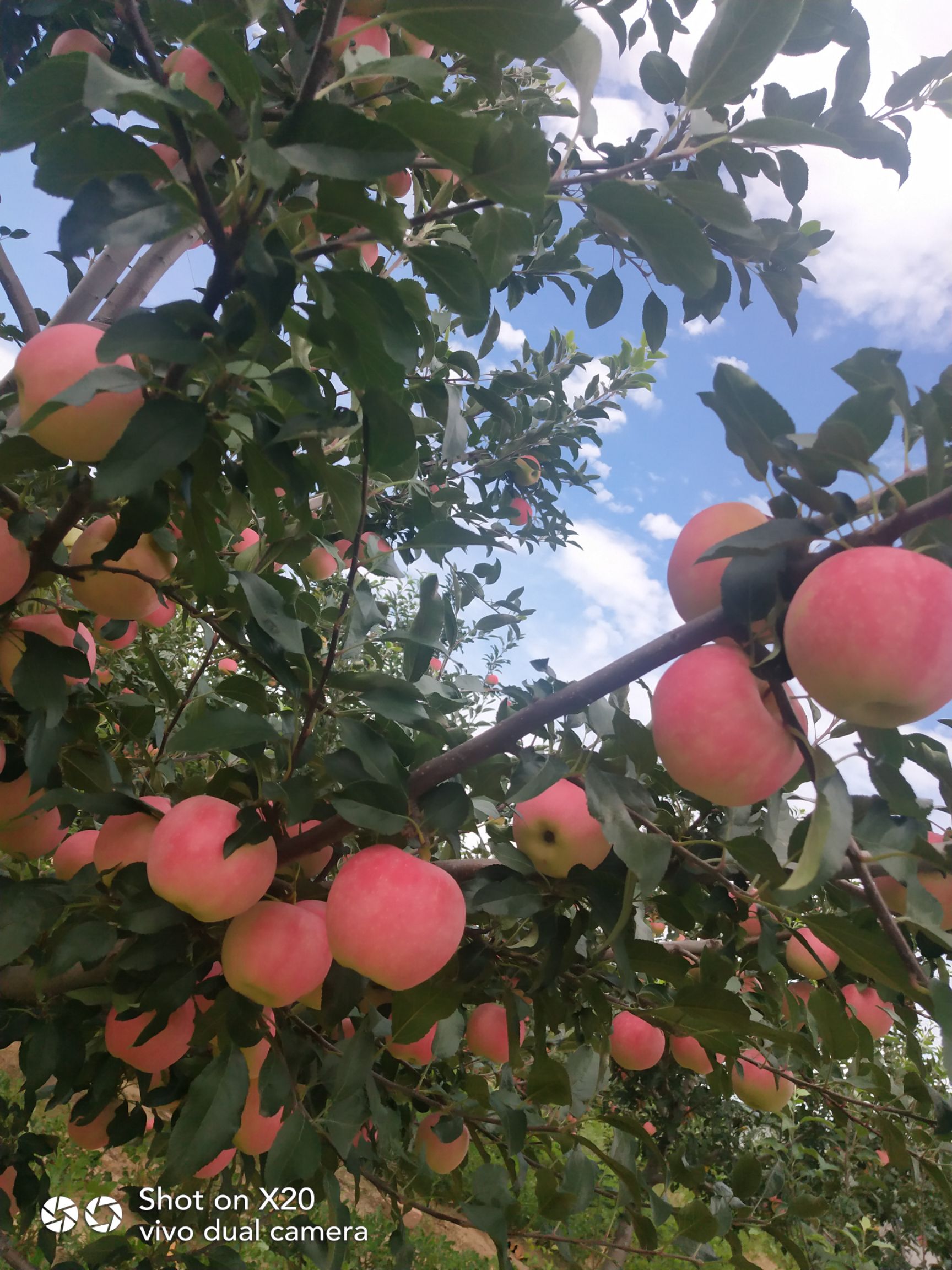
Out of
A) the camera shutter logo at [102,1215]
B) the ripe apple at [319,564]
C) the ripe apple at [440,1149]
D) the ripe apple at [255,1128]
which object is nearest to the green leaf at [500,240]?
the ripe apple at [319,564]

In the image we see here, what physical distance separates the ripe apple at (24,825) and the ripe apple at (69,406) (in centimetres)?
67

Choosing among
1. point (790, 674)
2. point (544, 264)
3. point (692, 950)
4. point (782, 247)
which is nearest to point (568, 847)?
point (790, 674)

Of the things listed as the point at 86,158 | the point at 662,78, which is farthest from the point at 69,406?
the point at 662,78

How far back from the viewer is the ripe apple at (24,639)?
3.92 ft

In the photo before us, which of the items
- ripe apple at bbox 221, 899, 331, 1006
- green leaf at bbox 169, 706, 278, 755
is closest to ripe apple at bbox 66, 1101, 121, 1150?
ripe apple at bbox 221, 899, 331, 1006

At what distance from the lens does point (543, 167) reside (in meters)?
0.68

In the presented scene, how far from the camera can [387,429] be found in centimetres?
79

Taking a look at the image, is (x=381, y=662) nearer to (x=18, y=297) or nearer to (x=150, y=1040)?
(x=150, y=1040)

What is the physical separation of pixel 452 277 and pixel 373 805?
0.60 meters

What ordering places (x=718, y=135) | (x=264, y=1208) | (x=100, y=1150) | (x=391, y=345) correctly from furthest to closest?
(x=100, y=1150)
(x=264, y=1208)
(x=718, y=135)
(x=391, y=345)

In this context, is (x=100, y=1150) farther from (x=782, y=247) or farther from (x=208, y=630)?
(x=782, y=247)

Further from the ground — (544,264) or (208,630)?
(544,264)

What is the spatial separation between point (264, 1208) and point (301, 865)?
45.3 inches

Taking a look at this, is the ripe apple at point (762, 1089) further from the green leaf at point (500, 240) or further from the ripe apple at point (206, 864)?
the green leaf at point (500, 240)
